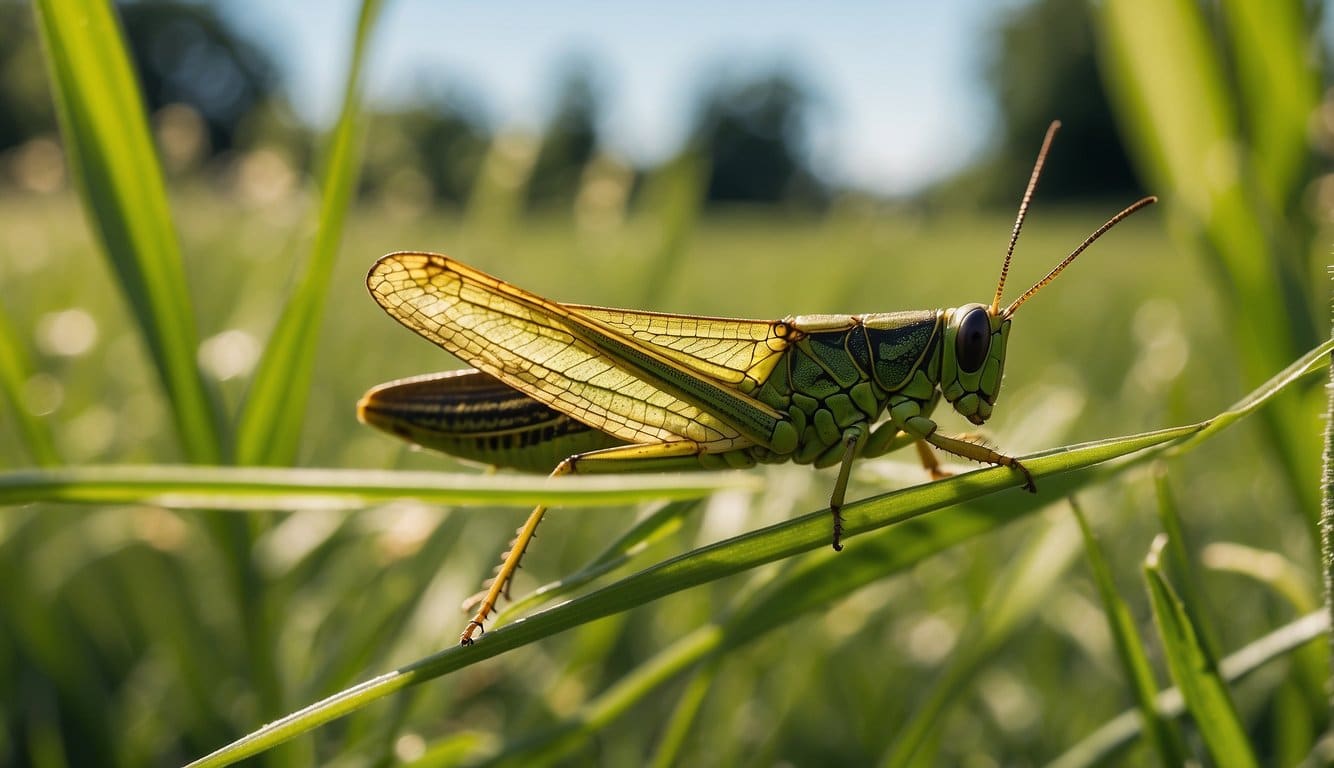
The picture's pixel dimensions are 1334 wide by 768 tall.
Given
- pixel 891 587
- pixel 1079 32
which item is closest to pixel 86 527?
pixel 891 587

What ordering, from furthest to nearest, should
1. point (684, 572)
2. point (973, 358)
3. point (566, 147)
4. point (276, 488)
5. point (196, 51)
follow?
point (196, 51) → point (566, 147) → point (973, 358) → point (684, 572) → point (276, 488)

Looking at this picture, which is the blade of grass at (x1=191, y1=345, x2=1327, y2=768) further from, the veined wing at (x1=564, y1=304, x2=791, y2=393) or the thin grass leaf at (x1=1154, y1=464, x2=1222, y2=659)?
the veined wing at (x1=564, y1=304, x2=791, y2=393)

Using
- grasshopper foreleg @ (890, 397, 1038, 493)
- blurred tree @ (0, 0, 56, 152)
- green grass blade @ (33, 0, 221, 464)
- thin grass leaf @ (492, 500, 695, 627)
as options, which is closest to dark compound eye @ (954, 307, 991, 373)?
grasshopper foreleg @ (890, 397, 1038, 493)

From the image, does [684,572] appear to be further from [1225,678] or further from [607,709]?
[1225,678]

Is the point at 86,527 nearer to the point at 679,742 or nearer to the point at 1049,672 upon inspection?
the point at 679,742

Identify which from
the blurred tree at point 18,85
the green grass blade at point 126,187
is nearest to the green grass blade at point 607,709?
the green grass blade at point 126,187

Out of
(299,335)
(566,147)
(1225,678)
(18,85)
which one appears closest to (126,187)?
(299,335)
